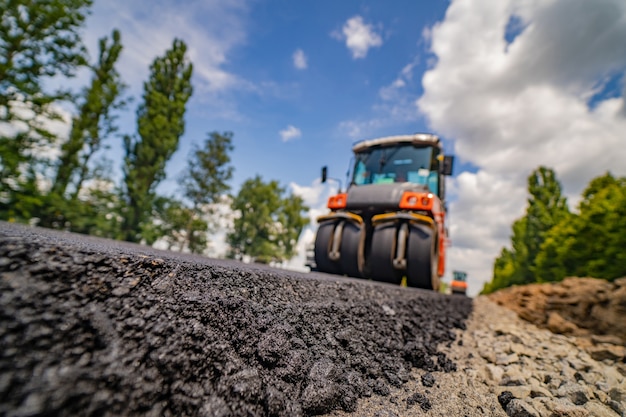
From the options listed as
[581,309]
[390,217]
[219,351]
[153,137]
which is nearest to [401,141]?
[390,217]

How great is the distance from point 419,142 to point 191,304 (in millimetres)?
5490

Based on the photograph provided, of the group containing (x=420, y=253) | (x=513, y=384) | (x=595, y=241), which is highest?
(x=595, y=241)

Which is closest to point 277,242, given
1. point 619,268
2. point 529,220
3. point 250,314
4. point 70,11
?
point 70,11

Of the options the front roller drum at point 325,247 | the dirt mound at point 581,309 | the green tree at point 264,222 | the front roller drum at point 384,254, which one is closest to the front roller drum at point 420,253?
the front roller drum at point 384,254

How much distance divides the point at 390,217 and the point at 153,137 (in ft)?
47.4

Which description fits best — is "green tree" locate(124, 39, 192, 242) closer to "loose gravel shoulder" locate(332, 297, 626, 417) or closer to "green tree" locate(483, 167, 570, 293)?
"loose gravel shoulder" locate(332, 297, 626, 417)

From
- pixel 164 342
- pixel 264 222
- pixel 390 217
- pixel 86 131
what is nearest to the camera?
pixel 164 342

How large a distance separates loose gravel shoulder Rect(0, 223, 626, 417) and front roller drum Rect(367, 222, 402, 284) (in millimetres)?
1811

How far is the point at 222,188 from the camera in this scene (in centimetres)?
2003

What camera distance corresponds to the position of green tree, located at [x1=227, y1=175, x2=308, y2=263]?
24.6 m

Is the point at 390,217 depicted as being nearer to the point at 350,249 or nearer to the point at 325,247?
the point at 350,249

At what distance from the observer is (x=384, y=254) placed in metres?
4.45

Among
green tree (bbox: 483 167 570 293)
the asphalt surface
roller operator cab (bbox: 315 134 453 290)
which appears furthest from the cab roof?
green tree (bbox: 483 167 570 293)

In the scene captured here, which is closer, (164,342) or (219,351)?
(164,342)
